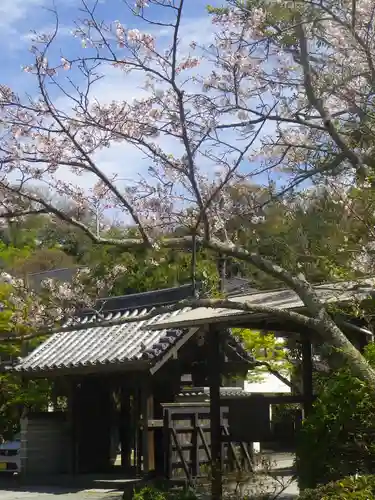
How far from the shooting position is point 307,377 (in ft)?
35.6

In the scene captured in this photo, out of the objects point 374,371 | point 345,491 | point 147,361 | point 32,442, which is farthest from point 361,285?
point 32,442

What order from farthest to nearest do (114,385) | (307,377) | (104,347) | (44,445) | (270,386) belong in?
(270,386), (44,445), (114,385), (104,347), (307,377)

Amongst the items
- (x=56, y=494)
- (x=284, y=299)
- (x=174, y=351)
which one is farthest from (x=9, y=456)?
(x=284, y=299)

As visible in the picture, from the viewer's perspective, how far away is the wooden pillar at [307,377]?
10555mm

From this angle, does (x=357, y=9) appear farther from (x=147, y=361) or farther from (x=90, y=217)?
(x=147, y=361)

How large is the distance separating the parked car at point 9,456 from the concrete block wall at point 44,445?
162 cm

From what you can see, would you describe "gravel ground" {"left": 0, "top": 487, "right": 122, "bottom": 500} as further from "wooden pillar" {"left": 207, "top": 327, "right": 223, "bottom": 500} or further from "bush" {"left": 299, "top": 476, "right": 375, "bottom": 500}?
"bush" {"left": 299, "top": 476, "right": 375, "bottom": 500}

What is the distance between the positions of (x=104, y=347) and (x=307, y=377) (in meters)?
6.02

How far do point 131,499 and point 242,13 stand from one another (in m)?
6.16

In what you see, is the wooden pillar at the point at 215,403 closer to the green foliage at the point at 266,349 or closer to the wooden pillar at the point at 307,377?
the wooden pillar at the point at 307,377

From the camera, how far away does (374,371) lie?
7445mm

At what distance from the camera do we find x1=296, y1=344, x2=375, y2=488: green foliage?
24.8ft

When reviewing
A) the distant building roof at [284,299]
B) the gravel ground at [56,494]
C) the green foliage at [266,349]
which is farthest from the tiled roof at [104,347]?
the green foliage at [266,349]

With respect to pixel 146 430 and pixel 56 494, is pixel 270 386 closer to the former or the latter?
pixel 146 430
